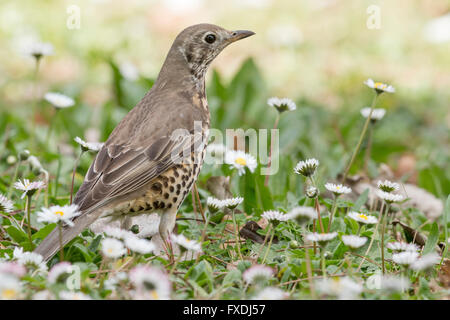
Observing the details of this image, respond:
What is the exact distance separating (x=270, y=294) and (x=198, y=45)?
2442mm

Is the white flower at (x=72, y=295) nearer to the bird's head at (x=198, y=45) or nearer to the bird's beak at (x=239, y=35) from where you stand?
the bird's head at (x=198, y=45)

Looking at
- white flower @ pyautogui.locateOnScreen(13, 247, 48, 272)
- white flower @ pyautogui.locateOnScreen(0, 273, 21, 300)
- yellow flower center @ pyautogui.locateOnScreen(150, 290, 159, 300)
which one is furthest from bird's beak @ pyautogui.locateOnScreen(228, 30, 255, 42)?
white flower @ pyautogui.locateOnScreen(0, 273, 21, 300)

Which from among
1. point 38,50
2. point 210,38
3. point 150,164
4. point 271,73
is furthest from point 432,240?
point 271,73

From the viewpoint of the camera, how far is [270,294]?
3.28 metres

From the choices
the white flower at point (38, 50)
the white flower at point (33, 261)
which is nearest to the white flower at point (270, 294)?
the white flower at point (33, 261)

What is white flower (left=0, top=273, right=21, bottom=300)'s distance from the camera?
297 centimetres

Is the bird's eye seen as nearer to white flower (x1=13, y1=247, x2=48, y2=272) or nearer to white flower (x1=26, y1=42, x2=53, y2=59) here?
white flower (x1=26, y1=42, x2=53, y2=59)

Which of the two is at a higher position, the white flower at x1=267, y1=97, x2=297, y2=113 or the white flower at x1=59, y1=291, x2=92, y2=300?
the white flower at x1=267, y1=97, x2=297, y2=113

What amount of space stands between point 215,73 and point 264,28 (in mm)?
3631

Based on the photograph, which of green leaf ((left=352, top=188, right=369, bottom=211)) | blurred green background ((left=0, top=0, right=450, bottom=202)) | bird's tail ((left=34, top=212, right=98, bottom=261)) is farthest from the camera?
blurred green background ((left=0, top=0, right=450, bottom=202))

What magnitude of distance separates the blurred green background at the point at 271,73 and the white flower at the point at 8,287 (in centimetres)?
230

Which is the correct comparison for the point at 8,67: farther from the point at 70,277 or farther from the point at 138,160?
the point at 70,277

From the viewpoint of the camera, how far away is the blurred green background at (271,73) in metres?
7.07

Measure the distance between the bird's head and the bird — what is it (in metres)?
0.21
